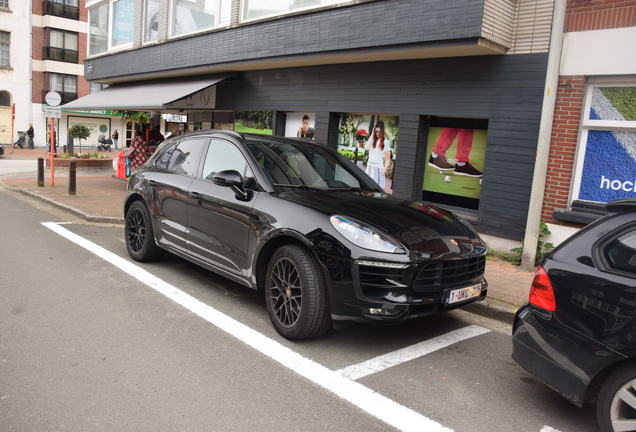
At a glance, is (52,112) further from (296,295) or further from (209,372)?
(209,372)

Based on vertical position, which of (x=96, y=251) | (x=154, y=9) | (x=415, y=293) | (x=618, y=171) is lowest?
(x=96, y=251)

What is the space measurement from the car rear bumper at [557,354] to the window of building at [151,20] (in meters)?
15.7

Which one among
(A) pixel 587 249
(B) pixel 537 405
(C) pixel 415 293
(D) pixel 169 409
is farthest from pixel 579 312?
(D) pixel 169 409

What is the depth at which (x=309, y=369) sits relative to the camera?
3906mm

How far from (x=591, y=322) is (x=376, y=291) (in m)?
1.49

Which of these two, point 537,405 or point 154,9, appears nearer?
point 537,405

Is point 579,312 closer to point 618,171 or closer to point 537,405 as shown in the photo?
point 537,405

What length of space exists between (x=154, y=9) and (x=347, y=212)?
49.0 feet

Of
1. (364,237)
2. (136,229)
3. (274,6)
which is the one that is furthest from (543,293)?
(274,6)

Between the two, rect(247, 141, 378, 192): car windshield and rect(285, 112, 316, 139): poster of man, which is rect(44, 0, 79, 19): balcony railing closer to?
rect(285, 112, 316, 139): poster of man

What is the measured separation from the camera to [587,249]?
10.5 feet

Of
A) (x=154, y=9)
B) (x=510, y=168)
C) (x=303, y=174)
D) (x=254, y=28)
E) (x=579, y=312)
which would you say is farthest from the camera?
(x=154, y=9)

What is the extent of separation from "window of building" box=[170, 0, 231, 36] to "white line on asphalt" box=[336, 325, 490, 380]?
10803 mm

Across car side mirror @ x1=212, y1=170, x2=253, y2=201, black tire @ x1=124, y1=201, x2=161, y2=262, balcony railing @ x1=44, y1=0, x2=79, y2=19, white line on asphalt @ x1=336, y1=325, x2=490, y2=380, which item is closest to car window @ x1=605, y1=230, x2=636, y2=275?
white line on asphalt @ x1=336, y1=325, x2=490, y2=380
